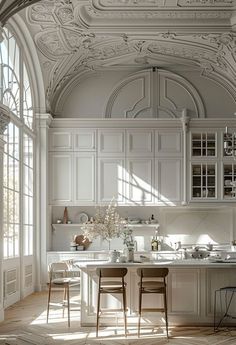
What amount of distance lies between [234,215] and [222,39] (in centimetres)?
338

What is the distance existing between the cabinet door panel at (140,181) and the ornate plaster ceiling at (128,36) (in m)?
1.95

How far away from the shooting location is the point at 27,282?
9.63 meters

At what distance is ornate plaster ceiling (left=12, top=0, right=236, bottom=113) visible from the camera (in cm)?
838

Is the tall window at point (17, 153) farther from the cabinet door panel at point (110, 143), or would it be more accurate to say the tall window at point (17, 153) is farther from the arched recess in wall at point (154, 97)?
the arched recess in wall at point (154, 97)

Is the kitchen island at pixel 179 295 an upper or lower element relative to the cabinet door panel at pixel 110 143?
lower

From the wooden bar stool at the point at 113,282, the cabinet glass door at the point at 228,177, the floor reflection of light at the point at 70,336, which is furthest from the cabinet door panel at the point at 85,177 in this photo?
the floor reflection of light at the point at 70,336

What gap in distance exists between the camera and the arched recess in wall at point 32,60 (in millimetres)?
8742

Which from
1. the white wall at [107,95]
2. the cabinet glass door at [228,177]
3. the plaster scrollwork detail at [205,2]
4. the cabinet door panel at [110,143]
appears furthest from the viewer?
the white wall at [107,95]

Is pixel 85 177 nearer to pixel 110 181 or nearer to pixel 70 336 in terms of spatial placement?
pixel 110 181

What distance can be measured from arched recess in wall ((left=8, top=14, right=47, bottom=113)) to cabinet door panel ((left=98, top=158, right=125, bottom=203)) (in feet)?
5.05

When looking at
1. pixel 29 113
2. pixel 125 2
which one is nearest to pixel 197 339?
pixel 125 2

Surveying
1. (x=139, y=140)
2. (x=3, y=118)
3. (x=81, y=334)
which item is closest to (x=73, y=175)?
(x=139, y=140)

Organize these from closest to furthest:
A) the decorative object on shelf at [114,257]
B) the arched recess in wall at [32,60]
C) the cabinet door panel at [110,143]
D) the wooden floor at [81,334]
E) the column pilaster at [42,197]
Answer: the wooden floor at [81,334] < the decorative object on shelf at [114,257] < the arched recess in wall at [32,60] < the column pilaster at [42,197] < the cabinet door panel at [110,143]

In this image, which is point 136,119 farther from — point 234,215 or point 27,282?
point 27,282
